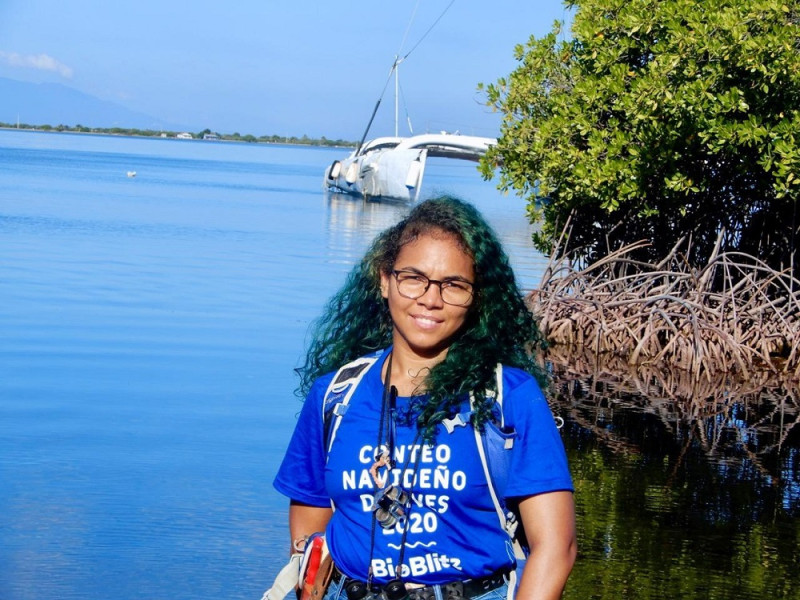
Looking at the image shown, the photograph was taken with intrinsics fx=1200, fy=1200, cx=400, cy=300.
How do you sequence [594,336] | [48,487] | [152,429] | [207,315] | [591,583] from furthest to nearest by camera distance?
[207,315] → [594,336] → [152,429] → [48,487] → [591,583]

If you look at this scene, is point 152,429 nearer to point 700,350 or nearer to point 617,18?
point 700,350

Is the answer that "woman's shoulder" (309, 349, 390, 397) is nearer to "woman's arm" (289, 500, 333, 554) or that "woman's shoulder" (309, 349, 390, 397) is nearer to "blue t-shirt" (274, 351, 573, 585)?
"blue t-shirt" (274, 351, 573, 585)

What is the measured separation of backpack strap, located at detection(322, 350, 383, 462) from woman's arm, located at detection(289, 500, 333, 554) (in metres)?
0.18

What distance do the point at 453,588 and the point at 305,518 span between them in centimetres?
47

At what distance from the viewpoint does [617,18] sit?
484 inches

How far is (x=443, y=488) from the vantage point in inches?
97.0

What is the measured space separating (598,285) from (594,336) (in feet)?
1.89

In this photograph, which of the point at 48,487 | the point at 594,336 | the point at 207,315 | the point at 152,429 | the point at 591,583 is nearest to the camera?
the point at 591,583

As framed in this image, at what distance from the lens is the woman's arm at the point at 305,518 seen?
2811mm

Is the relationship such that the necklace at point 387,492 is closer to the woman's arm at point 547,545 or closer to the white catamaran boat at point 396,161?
the woman's arm at point 547,545

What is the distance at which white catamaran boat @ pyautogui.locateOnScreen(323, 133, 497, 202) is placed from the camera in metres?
47.8

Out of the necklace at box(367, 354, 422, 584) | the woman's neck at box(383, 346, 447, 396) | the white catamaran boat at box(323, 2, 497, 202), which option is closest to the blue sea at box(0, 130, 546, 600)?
the woman's neck at box(383, 346, 447, 396)

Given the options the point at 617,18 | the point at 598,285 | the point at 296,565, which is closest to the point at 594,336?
the point at 598,285

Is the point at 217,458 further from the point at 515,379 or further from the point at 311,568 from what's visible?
the point at 515,379
